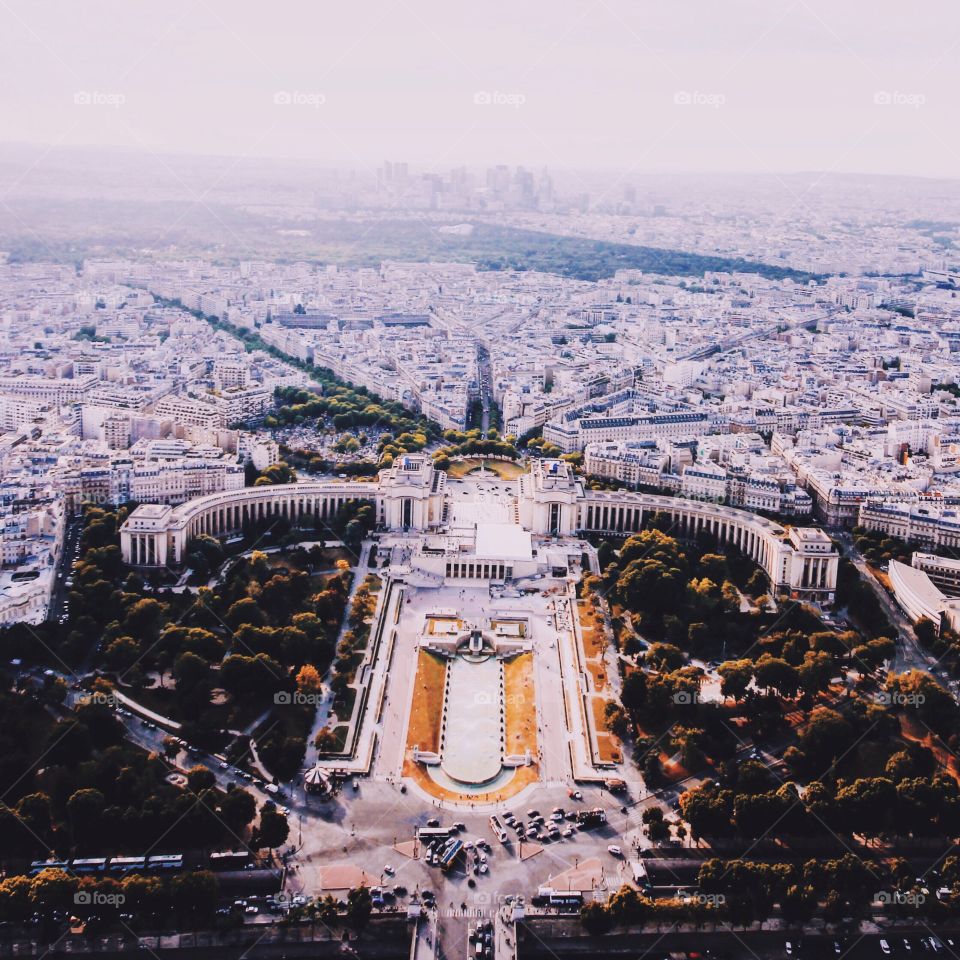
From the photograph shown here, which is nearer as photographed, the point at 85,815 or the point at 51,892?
the point at 51,892

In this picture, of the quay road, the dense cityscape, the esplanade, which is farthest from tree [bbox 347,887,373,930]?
the quay road

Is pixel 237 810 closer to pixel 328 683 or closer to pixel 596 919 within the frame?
pixel 328 683

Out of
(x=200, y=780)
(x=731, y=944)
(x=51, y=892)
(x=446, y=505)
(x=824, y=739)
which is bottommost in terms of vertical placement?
(x=731, y=944)

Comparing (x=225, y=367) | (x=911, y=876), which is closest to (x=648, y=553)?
(x=911, y=876)

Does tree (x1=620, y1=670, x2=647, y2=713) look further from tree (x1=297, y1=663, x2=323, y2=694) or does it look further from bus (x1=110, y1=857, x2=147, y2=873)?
bus (x1=110, y1=857, x2=147, y2=873)

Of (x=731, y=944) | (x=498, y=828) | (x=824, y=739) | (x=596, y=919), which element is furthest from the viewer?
(x=824, y=739)

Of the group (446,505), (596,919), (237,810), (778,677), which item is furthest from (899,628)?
(237,810)

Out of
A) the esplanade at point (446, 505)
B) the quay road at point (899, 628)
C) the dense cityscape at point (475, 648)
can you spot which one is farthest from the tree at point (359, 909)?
the quay road at point (899, 628)
